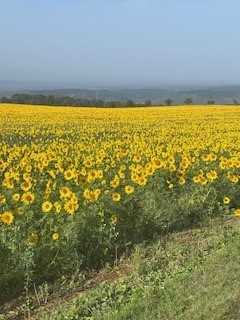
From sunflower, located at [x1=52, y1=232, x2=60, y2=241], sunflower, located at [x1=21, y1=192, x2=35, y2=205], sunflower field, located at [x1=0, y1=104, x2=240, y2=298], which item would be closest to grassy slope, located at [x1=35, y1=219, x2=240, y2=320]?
sunflower field, located at [x1=0, y1=104, x2=240, y2=298]

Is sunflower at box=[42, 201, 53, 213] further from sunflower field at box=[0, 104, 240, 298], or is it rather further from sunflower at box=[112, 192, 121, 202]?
sunflower at box=[112, 192, 121, 202]

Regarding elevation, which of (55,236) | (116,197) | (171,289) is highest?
(116,197)

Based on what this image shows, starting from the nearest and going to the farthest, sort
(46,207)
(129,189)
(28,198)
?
(46,207) → (28,198) → (129,189)

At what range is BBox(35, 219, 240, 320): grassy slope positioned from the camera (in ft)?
16.0

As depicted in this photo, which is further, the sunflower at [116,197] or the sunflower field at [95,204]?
the sunflower at [116,197]

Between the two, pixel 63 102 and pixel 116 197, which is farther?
pixel 63 102

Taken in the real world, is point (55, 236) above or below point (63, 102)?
below

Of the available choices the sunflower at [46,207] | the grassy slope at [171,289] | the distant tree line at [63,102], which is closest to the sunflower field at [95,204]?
the sunflower at [46,207]

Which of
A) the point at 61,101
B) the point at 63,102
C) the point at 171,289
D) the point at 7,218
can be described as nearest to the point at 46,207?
the point at 7,218

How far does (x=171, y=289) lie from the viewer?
5434 mm

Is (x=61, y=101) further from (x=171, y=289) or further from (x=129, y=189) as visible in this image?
(x=171, y=289)

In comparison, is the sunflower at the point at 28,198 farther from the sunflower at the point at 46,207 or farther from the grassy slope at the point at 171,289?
the grassy slope at the point at 171,289

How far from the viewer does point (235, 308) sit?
4.86 m

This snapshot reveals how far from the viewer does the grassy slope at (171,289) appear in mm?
4887
